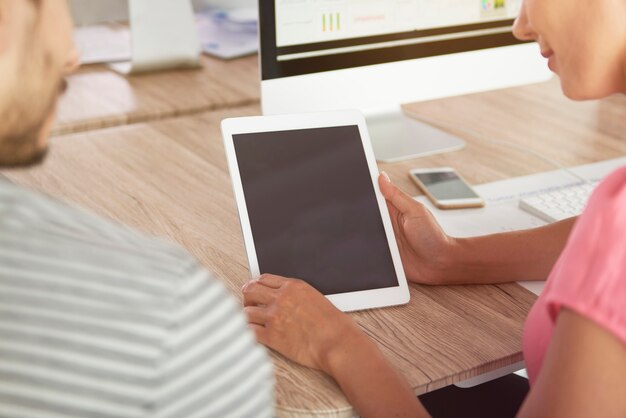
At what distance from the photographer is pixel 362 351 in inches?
36.7

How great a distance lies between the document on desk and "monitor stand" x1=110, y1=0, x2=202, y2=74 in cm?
75

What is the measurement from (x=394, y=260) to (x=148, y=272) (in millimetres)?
520

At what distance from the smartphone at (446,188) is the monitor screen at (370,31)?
8.3 inches

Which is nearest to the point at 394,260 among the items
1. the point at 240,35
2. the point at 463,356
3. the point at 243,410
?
the point at 463,356

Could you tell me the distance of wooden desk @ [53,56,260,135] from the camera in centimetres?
161

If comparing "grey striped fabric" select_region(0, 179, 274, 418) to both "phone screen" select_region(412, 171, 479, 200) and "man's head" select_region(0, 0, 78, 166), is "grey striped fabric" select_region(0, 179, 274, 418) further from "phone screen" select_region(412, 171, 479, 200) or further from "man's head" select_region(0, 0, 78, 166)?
"phone screen" select_region(412, 171, 479, 200)

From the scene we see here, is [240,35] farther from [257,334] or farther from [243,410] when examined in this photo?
[243,410]

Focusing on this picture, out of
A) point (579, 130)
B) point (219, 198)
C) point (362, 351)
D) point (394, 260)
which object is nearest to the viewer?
point (362, 351)

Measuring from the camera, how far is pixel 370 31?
143 cm

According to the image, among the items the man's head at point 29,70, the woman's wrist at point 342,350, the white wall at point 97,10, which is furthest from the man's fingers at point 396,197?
the white wall at point 97,10

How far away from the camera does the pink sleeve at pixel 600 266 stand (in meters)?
0.71

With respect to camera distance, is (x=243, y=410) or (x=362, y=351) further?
(x=362, y=351)

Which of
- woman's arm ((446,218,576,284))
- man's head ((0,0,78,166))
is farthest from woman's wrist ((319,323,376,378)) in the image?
man's head ((0,0,78,166))

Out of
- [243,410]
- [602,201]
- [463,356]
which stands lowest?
[463,356]
